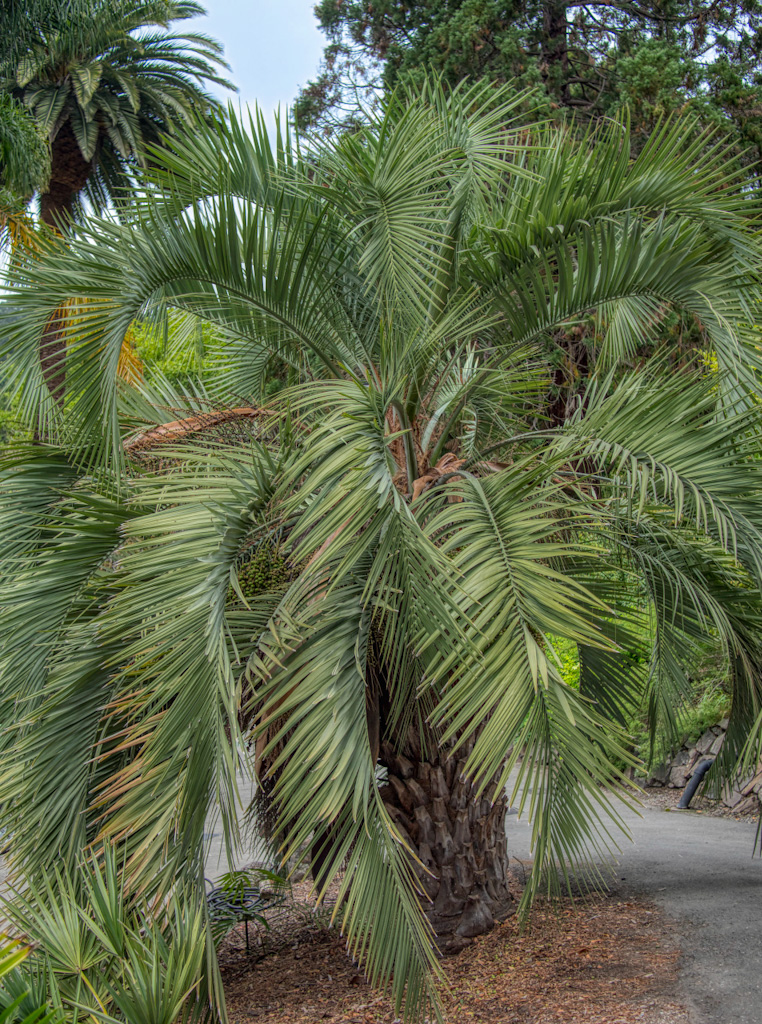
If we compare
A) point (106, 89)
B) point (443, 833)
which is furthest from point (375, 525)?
point (106, 89)

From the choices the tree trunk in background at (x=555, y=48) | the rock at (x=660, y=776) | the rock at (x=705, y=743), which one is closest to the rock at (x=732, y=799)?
the rock at (x=705, y=743)

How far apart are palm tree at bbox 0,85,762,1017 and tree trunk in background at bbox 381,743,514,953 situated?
2 centimetres

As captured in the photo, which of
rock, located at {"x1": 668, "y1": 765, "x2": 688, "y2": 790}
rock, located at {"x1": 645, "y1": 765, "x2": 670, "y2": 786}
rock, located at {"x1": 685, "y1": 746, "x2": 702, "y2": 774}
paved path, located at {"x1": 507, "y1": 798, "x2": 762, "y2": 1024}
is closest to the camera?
paved path, located at {"x1": 507, "y1": 798, "x2": 762, "y2": 1024}

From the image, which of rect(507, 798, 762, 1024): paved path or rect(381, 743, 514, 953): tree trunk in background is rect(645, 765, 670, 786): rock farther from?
rect(381, 743, 514, 953): tree trunk in background

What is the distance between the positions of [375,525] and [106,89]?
45.8 feet

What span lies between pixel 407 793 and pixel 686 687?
1.59 meters

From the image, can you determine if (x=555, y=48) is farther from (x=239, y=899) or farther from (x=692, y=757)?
(x=239, y=899)

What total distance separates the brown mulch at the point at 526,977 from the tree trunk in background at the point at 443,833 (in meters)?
0.15

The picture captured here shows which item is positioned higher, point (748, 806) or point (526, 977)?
point (748, 806)

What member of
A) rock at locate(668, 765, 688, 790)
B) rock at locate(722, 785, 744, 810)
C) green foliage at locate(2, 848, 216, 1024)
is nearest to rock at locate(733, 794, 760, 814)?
rock at locate(722, 785, 744, 810)

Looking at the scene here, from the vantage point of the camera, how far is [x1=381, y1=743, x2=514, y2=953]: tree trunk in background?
4.25 m

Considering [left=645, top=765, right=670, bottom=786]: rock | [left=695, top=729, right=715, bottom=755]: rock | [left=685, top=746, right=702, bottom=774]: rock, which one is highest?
[left=695, top=729, right=715, bottom=755]: rock

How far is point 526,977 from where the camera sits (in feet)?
12.9

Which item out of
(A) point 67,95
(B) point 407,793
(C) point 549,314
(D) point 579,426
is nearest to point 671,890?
(B) point 407,793
